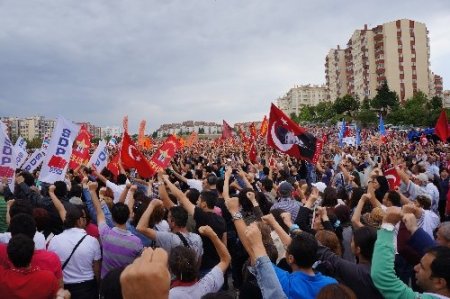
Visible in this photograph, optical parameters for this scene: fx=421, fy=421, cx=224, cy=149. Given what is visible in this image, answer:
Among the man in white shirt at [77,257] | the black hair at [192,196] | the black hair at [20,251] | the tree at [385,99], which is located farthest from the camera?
the tree at [385,99]

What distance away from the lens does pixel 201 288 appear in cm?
320

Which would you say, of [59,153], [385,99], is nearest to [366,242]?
[59,153]

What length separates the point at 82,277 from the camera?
4.49 m

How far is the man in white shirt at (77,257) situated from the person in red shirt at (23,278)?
104 cm

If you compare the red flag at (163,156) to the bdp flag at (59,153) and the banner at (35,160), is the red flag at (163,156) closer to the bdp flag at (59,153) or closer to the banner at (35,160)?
the bdp flag at (59,153)

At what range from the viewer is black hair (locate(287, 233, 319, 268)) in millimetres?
3082

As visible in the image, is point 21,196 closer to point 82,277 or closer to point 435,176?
point 82,277

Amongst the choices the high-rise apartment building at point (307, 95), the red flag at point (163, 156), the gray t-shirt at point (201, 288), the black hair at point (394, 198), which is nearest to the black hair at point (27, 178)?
the red flag at point (163, 156)

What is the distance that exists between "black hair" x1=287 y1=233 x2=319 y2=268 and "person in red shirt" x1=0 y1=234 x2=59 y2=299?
77.0 inches

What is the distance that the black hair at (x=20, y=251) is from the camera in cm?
330

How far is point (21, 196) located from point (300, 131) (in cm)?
643

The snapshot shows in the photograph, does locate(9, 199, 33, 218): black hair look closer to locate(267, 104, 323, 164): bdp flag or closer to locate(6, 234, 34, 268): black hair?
locate(6, 234, 34, 268): black hair

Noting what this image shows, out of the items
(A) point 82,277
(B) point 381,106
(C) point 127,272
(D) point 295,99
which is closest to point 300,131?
(A) point 82,277

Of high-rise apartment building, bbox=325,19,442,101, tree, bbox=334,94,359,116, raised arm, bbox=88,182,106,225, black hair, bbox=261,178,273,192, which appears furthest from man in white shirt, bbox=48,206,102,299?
high-rise apartment building, bbox=325,19,442,101
